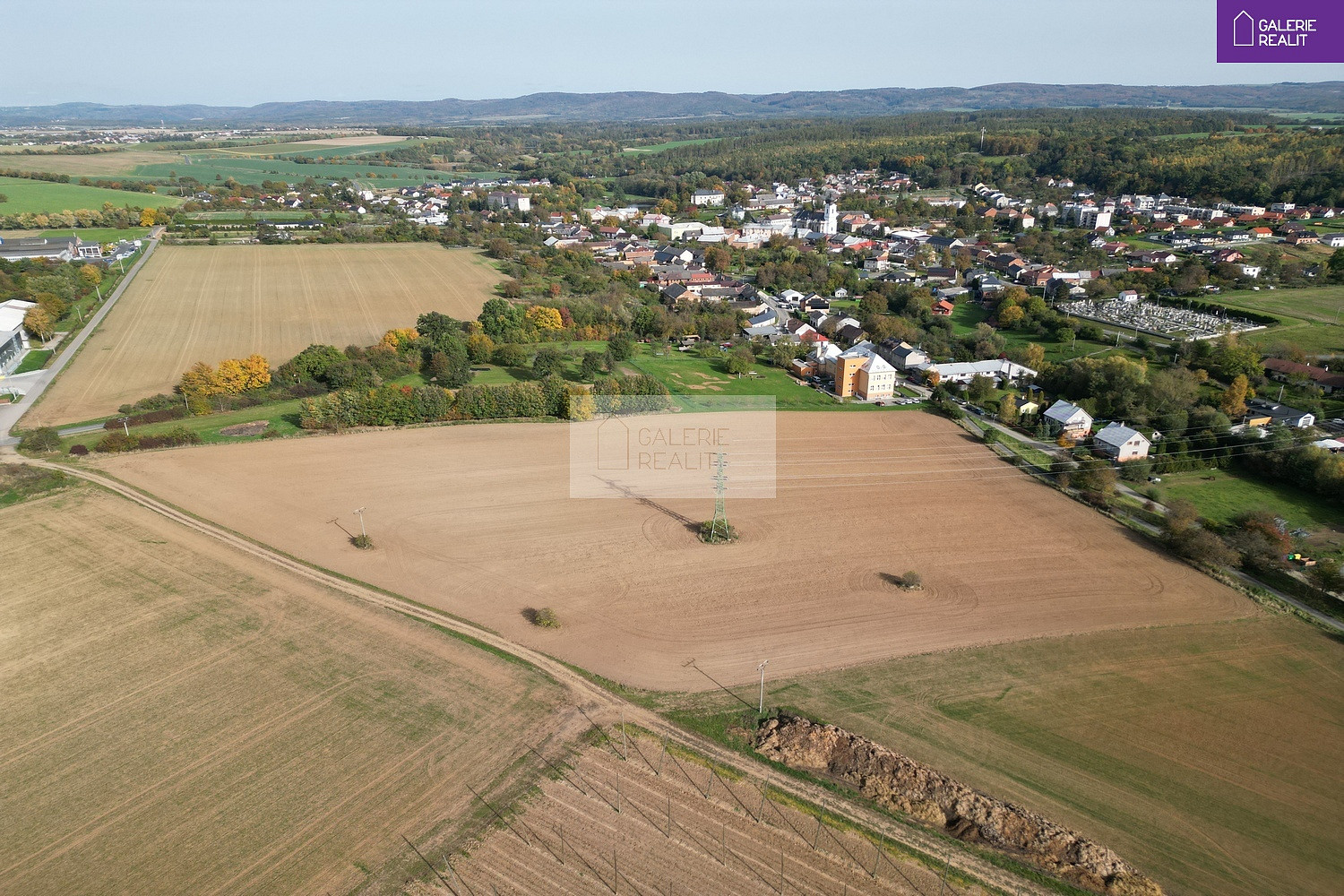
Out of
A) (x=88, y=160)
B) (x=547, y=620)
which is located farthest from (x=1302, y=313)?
(x=88, y=160)

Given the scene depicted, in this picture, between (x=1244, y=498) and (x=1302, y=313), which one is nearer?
(x=1244, y=498)

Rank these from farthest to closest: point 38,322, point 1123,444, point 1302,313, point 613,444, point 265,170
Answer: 1. point 265,170
2. point 1302,313
3. point 38,322
4. point 613,444
5. point 1123,444

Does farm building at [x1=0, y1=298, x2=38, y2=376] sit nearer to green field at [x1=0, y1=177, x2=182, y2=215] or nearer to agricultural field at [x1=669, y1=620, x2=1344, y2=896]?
agricultural field at [x1=669, y1=620, x2=1344, y2=896]

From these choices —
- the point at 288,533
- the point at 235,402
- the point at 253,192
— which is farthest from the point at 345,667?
the point at 253,192

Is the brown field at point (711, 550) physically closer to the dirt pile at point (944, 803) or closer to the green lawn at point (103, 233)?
the dirt pile at point (944, 803)

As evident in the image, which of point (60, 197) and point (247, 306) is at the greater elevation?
point (60, 197)

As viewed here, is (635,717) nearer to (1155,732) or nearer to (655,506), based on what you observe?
(655,506)

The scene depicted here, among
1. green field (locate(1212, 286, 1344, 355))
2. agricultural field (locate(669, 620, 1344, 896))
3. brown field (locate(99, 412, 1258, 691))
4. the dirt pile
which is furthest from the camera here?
green field (locate(1212, 286, 1344, 355))

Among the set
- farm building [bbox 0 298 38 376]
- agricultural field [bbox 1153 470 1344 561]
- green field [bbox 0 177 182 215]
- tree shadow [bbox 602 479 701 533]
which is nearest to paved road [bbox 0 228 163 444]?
farm building [bbox 0 298 38 376]
